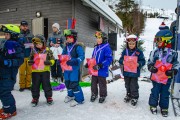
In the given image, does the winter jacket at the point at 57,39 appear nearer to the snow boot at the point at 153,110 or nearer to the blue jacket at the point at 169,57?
the blue jacket at the point at 169,57

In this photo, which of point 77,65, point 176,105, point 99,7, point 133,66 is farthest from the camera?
point 99,7

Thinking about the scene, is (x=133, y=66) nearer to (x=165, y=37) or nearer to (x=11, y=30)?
(x=165, y=37)

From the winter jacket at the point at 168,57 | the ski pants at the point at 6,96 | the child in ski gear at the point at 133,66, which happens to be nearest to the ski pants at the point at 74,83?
the child in ski gear at the point at 133,66

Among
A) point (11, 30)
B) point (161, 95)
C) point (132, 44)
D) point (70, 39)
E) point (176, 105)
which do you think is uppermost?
point (11, 30)

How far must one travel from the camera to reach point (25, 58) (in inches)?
245

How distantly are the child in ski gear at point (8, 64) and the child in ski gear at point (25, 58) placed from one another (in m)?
1.59

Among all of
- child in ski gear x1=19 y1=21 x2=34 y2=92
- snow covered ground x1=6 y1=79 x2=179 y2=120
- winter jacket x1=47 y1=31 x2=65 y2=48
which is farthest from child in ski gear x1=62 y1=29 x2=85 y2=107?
winter jacket x1=47 y1=31 x2=65 y2=48

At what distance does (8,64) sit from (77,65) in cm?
144

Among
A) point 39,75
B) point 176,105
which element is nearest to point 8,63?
point 39,75

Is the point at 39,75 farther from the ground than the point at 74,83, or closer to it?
farther from the ground

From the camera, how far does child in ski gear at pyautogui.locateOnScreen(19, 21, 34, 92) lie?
602 cm

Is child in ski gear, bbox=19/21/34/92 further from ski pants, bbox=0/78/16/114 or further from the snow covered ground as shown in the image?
ski pants, bbox=0/78/16/114

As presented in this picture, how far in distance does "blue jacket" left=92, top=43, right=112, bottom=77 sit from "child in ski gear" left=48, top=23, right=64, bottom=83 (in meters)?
1.83

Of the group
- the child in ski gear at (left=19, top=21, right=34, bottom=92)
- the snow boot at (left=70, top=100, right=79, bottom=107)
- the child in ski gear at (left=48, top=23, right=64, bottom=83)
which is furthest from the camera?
the child in ski gear at (left=48, top=23, right=64, bottom=83)
